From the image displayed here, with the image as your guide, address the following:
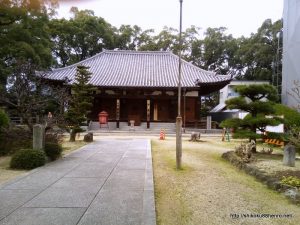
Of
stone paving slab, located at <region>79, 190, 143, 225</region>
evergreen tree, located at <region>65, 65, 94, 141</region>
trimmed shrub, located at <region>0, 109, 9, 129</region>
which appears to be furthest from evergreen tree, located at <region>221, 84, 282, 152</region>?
evergreen tree, located at <region>65, 65, 94, 141</region>

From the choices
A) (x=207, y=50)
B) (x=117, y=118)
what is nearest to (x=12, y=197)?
(x=117, y=118)

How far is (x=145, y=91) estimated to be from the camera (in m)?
29.2

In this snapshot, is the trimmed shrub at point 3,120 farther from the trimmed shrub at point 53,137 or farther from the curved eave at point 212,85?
the curved eave at point 212,85

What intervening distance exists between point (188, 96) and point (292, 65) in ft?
34.9

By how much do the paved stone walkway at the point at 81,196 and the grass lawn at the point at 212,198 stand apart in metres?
0.30

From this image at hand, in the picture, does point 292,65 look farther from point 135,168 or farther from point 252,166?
point 135,168

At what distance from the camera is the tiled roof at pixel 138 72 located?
28.6 metres

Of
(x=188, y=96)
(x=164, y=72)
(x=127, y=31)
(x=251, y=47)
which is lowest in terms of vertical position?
(x=188, y=96)

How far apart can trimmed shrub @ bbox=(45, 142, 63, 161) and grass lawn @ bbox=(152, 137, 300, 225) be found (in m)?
3.30

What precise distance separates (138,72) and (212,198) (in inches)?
1042

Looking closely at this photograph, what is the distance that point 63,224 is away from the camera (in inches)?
161

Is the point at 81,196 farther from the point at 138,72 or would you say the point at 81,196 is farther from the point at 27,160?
the point at 138,72

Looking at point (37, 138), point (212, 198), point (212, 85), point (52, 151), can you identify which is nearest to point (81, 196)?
point (212, 198)

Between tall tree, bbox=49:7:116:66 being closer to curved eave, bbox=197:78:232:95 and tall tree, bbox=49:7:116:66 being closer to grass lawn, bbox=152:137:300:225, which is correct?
curved eave, bbox=197:78:232:95
